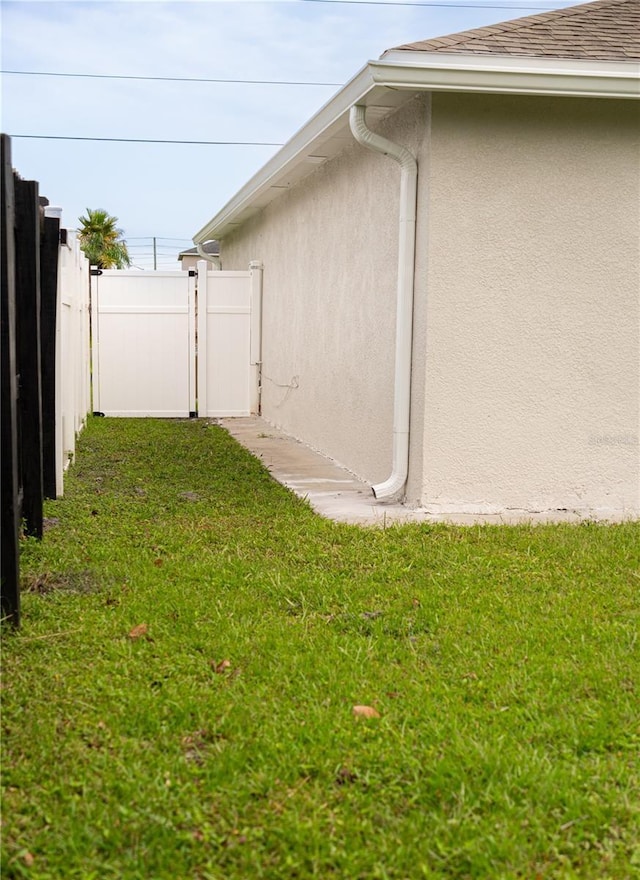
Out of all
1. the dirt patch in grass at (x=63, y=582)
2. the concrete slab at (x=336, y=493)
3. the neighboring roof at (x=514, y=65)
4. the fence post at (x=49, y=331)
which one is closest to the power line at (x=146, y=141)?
the concrete slab at (x=336, y=493)

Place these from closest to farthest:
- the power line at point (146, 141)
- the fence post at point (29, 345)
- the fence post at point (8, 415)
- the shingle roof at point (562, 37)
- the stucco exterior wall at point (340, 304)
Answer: the fence post at point (8, 415)
the fence post at point (29, 345)
the shingle roof at point (562, 37)
the stucco exterior wall at point (340, 304)
the power line at point (146, 141)

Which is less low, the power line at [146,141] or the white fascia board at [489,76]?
the power line at [146,141]

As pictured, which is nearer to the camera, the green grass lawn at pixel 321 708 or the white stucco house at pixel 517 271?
the green grass lawn at pixel 321 708

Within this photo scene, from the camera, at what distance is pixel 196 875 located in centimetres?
269

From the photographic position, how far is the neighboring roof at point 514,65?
6625 mm

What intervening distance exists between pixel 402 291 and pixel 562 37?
90.0 inches

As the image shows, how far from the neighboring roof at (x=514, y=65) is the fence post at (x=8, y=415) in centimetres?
317

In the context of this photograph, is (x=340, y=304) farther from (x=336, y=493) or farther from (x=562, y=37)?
(x=562, y=37)

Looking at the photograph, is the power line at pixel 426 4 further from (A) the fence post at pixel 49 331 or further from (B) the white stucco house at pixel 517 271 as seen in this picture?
(A) the fence post at pixel 49 331

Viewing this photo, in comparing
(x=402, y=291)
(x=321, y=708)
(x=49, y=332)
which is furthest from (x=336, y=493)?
(x=321, y=708)

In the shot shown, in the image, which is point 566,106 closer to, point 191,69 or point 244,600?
point 244,600

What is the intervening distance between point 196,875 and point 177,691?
1.17m

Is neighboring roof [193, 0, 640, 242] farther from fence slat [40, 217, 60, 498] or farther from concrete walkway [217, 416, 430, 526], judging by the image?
concrete walkway [217, 416, 430, 526]

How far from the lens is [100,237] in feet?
130
